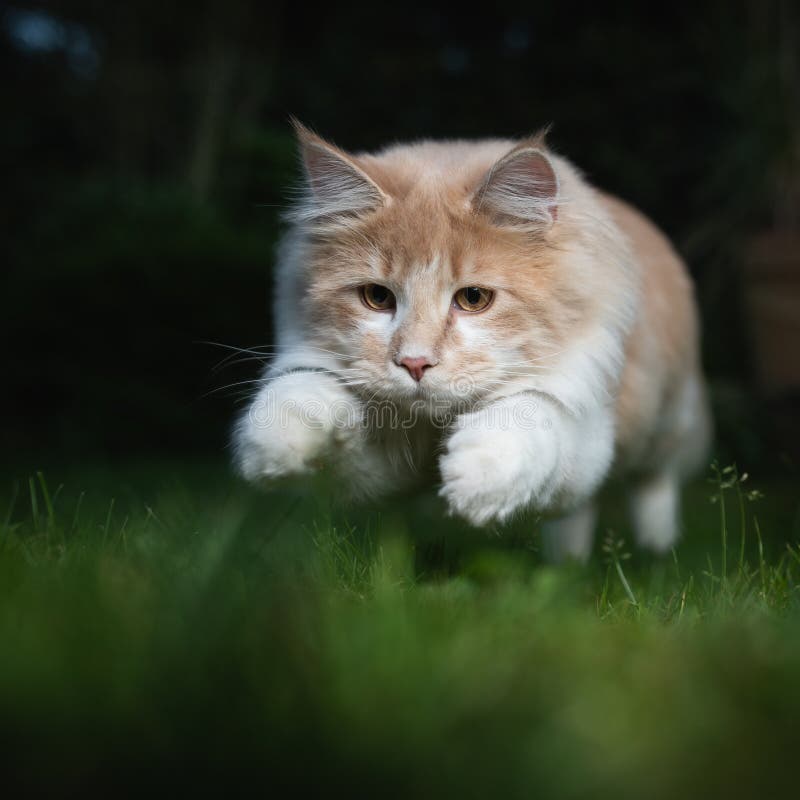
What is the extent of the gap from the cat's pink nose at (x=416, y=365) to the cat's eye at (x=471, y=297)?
0.21 metres

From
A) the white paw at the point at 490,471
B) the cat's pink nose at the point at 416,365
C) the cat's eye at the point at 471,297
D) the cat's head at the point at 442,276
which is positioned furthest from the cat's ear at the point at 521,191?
the white paw at the point at 490,471

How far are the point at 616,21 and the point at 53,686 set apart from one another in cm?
555

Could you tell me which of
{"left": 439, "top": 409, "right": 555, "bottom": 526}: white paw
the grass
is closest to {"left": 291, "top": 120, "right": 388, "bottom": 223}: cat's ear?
{"left": 439, "top": 409, "right": 555, "bottom": 526}: white paw

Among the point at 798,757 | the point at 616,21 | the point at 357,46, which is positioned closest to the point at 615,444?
the point at 798,757

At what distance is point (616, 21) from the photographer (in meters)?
5.66

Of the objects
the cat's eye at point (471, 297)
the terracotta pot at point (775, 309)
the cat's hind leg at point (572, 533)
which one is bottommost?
the cat's hind leg at point (572, 533)

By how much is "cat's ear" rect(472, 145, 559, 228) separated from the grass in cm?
81

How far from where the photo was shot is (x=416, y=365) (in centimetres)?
191

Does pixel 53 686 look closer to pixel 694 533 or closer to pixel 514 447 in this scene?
pixel 514 447

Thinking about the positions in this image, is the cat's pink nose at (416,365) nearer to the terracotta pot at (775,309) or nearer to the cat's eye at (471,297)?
the cat's eye at (471,297)

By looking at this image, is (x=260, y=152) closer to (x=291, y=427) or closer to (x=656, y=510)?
(x=656, y=510)

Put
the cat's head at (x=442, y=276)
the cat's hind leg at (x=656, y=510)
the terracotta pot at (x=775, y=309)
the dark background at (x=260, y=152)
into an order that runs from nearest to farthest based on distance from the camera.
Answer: the cat's head at (x=442, y=276) → the cat's hind leg at (x=656, y=510) → the terracotta pot at (x=775, y=309) → the dark background at (x=260, y=152)

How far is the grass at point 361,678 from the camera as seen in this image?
0.93m

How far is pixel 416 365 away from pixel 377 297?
285mm
